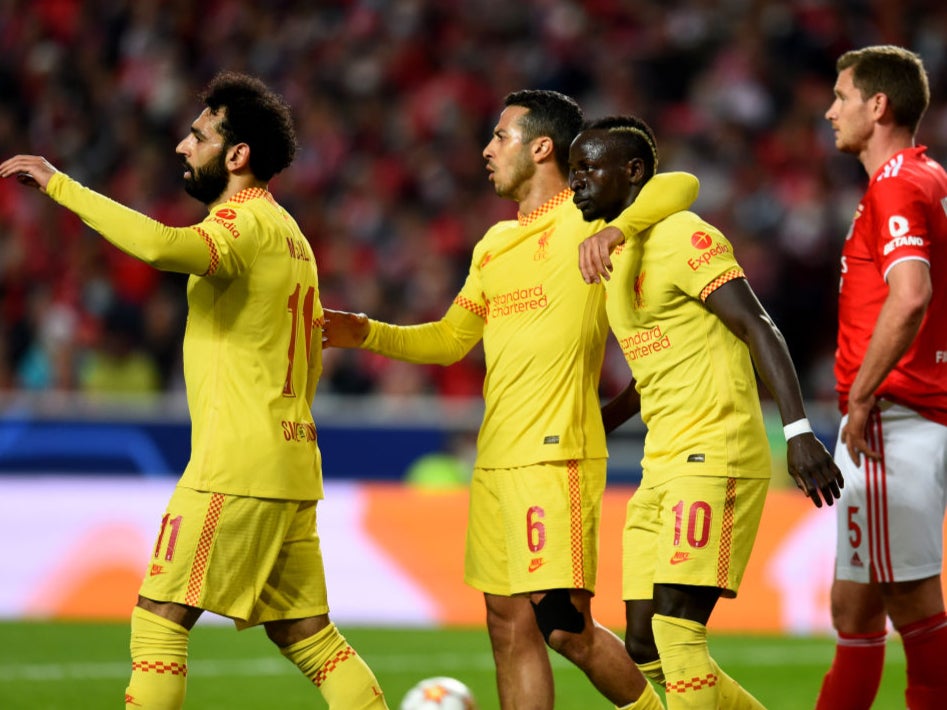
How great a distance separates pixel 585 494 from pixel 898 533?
1089 millimetres

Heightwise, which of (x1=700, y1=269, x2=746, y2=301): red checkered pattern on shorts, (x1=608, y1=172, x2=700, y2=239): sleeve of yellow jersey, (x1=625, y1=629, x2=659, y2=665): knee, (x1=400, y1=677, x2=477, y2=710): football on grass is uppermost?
(x1=608, y1=172, x2=700, y2=239): sleeve of yellow jersey

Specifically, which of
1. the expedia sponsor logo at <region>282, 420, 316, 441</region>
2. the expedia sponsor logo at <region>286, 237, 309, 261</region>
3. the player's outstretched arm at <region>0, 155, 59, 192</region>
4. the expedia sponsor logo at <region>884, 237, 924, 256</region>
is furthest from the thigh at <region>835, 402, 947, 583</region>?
the player's outstretched arm at <region>0, 155, 59, 192</region>

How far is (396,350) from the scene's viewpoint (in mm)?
6199

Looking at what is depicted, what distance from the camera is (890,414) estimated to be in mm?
5344

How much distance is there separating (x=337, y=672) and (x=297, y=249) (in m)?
1.45

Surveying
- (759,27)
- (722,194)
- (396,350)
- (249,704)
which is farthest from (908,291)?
(759,27)

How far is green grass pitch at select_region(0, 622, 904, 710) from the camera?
7500 millimetres

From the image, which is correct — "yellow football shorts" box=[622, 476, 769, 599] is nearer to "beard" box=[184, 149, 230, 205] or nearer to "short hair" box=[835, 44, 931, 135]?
"short hair" box=[835, 44, 931, 135]

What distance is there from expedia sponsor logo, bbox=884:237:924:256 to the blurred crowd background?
7.79 m

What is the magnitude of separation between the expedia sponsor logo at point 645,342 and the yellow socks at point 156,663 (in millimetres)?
1758

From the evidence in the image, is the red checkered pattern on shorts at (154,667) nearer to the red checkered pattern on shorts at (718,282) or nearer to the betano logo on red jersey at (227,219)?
the betano logo on red jersey at (227,219)

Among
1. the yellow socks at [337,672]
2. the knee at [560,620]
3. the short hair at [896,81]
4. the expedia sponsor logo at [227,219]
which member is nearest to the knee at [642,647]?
the knee at [560,620]

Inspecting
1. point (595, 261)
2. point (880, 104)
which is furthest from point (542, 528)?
point (880, 104)

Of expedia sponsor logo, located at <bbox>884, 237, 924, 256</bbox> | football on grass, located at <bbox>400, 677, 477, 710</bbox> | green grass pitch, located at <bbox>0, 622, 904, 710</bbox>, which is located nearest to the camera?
expedia sponsor logo, located at <bbox>884, 237, 924, 256</bbox>
